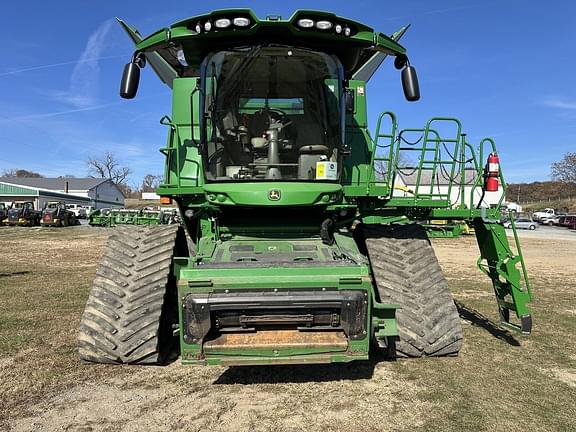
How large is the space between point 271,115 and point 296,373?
2785 millimetres

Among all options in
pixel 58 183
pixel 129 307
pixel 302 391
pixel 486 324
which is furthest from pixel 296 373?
pixel 58 183

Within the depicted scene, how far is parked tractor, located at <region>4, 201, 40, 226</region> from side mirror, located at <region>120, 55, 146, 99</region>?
4076 centimetres

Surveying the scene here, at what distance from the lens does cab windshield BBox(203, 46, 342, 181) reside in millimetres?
5117

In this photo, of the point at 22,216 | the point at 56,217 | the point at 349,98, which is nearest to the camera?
the point at 349,98

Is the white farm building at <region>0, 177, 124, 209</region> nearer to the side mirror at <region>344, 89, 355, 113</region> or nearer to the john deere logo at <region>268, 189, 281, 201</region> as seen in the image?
the side mirror at <region>344, 89, 355, 113</region>

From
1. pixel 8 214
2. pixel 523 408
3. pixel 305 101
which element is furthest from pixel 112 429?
pixel 8 214

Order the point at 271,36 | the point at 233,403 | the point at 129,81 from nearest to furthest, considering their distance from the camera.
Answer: the point at 233,403 < the point at 271,36 < the point at 129,81

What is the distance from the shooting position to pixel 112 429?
372 centimetres

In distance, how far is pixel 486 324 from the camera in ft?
23.3

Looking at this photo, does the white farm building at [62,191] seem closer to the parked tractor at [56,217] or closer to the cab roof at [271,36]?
the parked tractor at [56,217]

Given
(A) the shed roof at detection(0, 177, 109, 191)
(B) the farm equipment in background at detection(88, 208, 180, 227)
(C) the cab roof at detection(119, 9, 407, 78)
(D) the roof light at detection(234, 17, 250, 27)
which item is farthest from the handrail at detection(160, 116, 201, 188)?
(A) the shed roof at detection(0, 177, 109, 191)

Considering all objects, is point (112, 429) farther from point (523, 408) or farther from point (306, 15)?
point (306, 15)

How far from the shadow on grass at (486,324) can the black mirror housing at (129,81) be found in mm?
5336

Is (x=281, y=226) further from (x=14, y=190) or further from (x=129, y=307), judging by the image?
(x=14, y=190)
